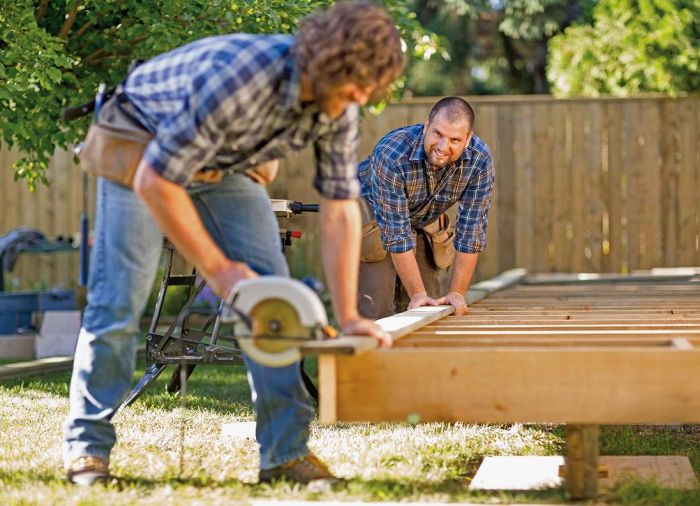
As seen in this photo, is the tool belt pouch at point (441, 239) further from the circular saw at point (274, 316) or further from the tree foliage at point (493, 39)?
the tree foliage at point (493, 39)

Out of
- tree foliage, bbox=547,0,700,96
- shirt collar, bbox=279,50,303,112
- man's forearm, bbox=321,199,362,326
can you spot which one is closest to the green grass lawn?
man's forearm, bbox=321,199,362,326

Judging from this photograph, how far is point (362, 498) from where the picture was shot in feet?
10.5

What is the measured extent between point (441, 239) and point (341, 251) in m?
2.65

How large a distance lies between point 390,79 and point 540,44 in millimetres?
14622

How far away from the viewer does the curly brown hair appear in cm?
286

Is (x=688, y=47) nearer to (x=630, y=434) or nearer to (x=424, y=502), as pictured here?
(x=630, y=434)

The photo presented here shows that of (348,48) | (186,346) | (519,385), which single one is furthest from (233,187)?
(186,346)

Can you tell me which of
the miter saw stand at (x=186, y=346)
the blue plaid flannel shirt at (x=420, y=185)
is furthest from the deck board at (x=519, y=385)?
the miter saw stand at (x=186, y=346)

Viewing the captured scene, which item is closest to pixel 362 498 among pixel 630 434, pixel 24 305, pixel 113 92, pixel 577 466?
pixel 577 466

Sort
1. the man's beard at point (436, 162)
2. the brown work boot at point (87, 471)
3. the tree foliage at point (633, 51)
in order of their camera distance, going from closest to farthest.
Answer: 1. the brown work boot at point (87, 471)
2. the man's beard at point (436, 162)
3. the tree foliage at point (633, 51)

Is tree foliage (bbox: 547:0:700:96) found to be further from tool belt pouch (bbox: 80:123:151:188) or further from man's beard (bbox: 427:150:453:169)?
tool belt pouch (bbox: 80:123:151:188)

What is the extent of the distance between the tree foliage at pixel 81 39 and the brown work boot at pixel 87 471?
2.78m

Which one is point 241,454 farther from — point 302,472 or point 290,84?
point 290,84

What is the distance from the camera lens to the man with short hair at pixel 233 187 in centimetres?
291
